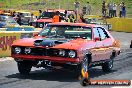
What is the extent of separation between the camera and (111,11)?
4094 cm

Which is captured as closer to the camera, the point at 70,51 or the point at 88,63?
the point at 70,51

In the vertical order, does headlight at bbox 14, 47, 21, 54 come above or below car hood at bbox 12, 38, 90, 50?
below

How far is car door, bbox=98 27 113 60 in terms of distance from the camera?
40.9ft

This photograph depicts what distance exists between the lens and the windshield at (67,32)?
38.4 ft

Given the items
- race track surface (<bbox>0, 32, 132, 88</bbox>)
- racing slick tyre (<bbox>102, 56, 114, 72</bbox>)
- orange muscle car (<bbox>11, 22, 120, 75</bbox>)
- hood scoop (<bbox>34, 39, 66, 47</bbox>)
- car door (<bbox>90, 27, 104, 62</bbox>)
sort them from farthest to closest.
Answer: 1. racing slick tyre (<bbox>102, 56, 114, 72</bbox>)
2. car door (<bbox>90, 27, 104, 62</bbox>)
3. hood scoop (<bbox>34, 39, 66, 47</bbox>)
4. orange muscle car (<bbox>11, 22, 120, 75</bbox>)
5. race track surface (<bbox>0, 32, 132, 88</bbox>)

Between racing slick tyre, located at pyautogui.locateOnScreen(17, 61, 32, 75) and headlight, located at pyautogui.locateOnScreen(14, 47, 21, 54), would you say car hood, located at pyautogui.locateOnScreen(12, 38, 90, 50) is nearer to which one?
headlight, located at pyautogui.locateOnScreen(14, 47, 21, 54)

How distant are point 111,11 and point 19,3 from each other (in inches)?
718

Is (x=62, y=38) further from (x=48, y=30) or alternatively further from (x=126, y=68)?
(x=126, y=68)

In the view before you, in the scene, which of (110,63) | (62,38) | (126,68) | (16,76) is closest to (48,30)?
(62,38)

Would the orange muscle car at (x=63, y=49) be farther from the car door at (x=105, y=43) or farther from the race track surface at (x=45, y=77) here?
the race track surface at (x=45, y=77)

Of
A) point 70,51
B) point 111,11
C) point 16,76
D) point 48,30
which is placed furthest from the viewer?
point 111,11

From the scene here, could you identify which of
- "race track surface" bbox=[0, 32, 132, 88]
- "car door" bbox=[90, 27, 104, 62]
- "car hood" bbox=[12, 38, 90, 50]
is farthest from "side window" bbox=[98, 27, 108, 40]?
"car hood" bbox=[12, 38, 90, 50]

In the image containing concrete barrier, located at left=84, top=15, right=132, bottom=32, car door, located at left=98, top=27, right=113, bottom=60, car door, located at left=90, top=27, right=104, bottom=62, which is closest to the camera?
car door, located at left=90, top=27, right=104, bottom=62

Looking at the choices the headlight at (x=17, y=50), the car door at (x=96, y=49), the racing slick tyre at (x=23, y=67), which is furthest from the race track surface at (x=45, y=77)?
the headlight at (x=17, y=50)
